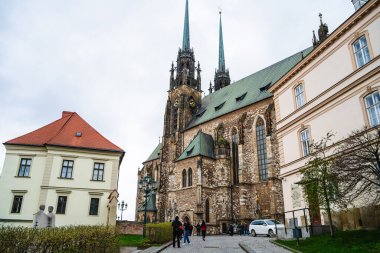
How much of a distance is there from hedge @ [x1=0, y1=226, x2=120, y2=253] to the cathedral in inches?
679

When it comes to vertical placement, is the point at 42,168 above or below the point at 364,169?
above

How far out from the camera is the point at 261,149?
30.4m

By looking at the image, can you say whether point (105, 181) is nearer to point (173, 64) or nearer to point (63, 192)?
point (63, 192)

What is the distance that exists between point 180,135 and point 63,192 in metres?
19.6

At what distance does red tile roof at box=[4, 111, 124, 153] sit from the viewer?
25.0 meters

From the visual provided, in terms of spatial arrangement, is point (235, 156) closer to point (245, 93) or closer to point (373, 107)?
point (245, 93)

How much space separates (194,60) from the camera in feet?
161

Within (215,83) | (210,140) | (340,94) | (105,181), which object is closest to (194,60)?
(215,83)

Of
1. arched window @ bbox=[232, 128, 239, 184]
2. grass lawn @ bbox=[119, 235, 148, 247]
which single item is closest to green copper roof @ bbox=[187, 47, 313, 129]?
arched window @ bbox=[232, 128, 239, 184]

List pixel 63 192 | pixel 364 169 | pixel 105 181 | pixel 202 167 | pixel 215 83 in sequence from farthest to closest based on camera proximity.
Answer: pixel 215 83
pixel 202 167
pixel 105 181
pixel 63 192
pixel 364 169

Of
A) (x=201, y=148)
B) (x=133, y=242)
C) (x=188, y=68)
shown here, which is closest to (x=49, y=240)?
(x=133, y=242)

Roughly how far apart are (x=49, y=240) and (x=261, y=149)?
25.6m

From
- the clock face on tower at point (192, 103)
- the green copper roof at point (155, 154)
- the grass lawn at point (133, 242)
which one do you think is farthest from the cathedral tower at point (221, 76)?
the grass lawn at point (133, 242)

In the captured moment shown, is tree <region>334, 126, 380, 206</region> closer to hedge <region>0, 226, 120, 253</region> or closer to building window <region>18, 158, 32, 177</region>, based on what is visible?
hedge <region>0, 226, 120, 253</region>
